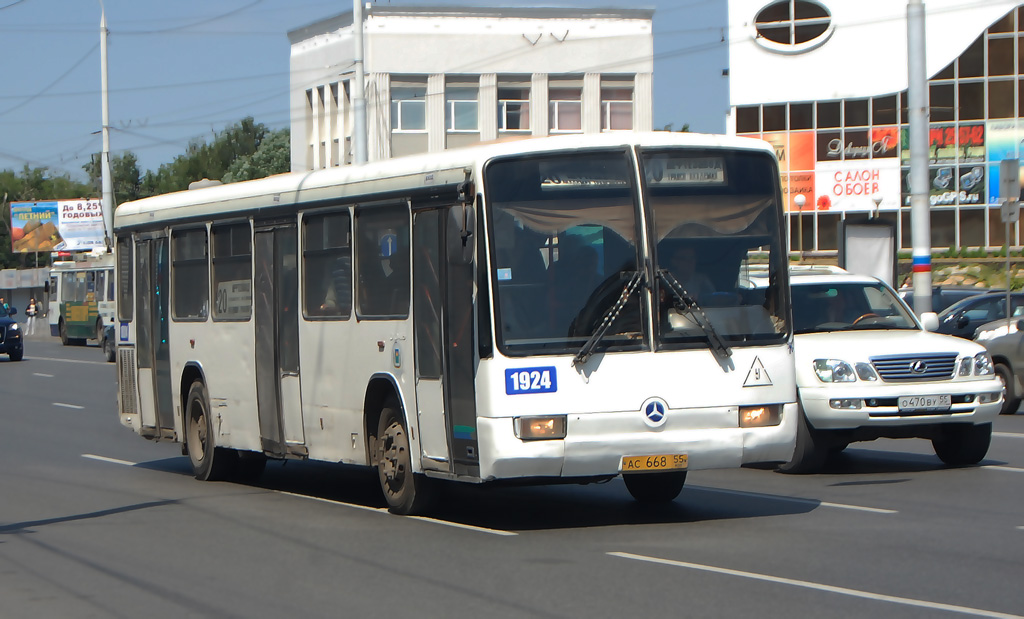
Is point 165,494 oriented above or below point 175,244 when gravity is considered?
below

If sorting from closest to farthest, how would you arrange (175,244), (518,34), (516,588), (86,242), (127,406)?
(516,588) → (175,244) → (127,406) → (518,34) → (86,242)

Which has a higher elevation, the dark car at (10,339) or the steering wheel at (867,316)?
the steering wheel at (867,316)

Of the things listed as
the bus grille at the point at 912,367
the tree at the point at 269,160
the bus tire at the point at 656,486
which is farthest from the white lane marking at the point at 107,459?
the tree at the point at 269,160

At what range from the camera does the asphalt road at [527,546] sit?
7.57m

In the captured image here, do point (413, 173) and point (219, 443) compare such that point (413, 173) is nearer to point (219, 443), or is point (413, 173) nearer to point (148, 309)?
point (219, 443)

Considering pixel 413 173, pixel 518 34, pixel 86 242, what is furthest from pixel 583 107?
pixel 413 173

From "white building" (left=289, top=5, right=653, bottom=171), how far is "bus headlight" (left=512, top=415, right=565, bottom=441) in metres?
55.3

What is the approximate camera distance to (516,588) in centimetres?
792

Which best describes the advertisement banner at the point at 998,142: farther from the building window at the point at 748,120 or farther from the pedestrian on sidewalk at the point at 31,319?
the pedestrian on sidewalk at the point at 31,319

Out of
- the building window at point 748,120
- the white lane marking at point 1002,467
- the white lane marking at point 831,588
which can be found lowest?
the white lane marking at point 1002,467

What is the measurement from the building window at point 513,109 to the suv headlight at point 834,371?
55.3m

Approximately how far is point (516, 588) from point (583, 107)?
6122cm

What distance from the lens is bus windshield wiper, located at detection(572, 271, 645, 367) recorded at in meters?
9.66

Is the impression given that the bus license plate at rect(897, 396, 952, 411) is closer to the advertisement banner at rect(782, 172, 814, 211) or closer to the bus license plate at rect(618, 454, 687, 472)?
the bus license plate at rect(618, 454, 687, 472)
